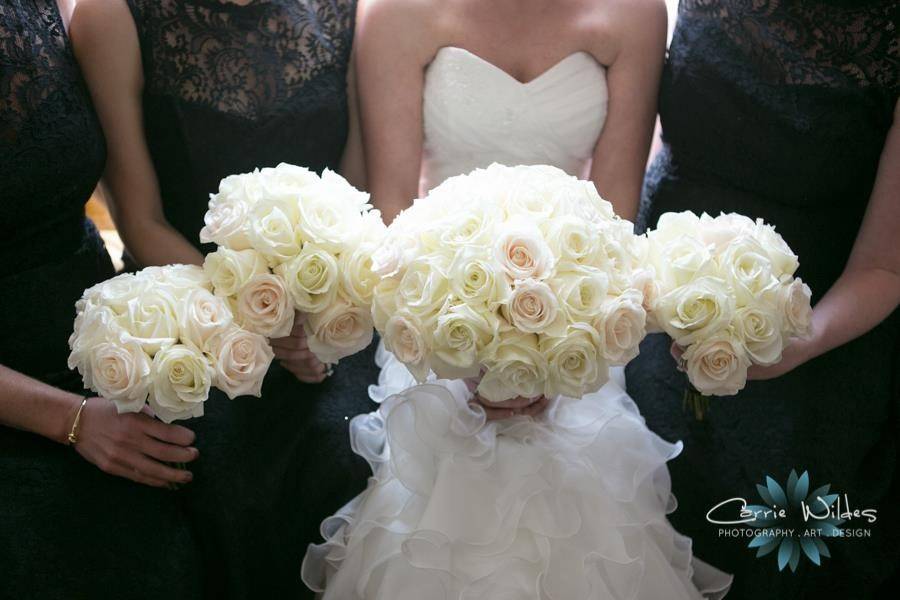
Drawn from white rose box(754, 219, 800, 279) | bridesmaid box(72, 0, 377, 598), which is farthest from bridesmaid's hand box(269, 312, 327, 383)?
white rose box(754, 219, 800, 279)

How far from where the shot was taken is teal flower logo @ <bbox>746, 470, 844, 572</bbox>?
169cm

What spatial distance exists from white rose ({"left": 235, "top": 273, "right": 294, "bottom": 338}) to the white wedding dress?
0.33 m

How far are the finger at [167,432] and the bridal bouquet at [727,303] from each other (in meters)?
0.89

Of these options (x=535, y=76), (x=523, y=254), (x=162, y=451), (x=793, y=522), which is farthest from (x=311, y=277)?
(x=793, y=522)

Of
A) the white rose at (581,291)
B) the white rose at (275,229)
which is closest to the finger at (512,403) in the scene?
the white rose at (581,291)

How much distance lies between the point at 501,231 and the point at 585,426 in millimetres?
584

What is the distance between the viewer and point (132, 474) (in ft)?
5.08

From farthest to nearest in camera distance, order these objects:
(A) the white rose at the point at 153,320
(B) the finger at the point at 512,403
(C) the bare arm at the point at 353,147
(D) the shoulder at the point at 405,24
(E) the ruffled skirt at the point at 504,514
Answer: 1. (C) the bare arm at the point at 353,147
2. (D) the shoulder at the point at 405,24
3. (B) the finger at the point at 512,403
4. (E) the ruffled skirt at the point at 504,514
5. (A) the white rose at the point at 153,320

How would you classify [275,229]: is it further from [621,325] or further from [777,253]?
[777,253]

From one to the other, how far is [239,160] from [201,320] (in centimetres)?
70

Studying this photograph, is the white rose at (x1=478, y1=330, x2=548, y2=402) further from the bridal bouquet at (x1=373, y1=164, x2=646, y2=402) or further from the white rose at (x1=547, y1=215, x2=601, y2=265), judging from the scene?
the white rose at (x1=547, y1=215, x2=601, y2=265)

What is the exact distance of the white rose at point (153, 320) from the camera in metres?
1.34

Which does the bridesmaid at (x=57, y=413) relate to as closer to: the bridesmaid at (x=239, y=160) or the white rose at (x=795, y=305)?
the bridesmaid at (x=239, y=160)

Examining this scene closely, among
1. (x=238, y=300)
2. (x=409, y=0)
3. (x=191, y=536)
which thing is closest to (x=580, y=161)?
(x=409, y=0)
